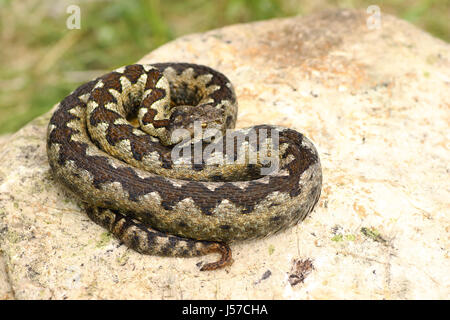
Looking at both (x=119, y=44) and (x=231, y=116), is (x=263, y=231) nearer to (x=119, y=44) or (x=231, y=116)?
(x=231, y=116)

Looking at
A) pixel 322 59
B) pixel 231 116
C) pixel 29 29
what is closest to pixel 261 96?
pixel 231 116
